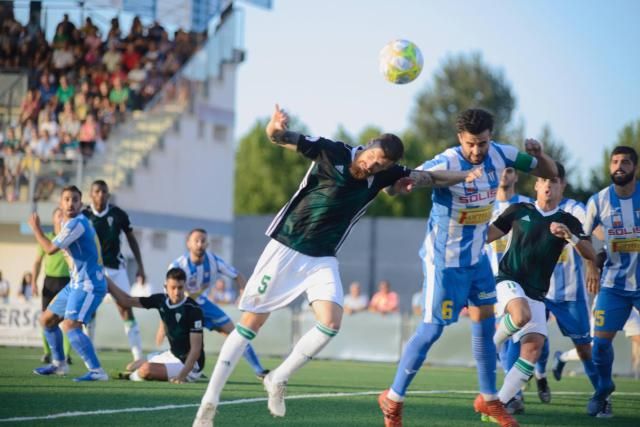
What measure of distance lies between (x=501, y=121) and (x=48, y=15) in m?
62.1

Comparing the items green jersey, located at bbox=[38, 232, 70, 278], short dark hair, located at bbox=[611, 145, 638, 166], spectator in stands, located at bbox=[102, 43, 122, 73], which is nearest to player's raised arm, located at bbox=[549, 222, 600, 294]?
short dark hair, located at bbox=[611, 145, 638, 166]

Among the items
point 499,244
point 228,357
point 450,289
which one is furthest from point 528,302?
point 228,357

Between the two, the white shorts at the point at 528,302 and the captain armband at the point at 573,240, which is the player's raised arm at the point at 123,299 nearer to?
the white shorts at the point at 528,302

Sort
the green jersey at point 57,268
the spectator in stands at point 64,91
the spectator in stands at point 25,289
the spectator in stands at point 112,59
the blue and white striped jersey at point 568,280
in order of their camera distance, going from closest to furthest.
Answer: the blue and white striped jersey at point 568,280 → the green jersey at point 57,268 → the spectator in stands at point 25,289 → the spectator in stands at point 64,91 → the spectator in stands at point 112,59

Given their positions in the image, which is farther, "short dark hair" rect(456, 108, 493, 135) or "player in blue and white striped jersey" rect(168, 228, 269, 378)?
"player in blue and white striped jersey" rect(168, 228, 269, 378)

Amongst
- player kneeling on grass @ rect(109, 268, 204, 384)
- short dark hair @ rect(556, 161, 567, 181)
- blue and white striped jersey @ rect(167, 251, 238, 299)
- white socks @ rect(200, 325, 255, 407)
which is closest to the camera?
white socks @ rect(200, 325, 255, 407)

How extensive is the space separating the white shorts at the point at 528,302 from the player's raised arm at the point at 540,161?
148 cm

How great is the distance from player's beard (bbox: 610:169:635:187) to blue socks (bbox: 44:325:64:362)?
22.1ft

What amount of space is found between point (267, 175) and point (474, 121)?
74.4 meters

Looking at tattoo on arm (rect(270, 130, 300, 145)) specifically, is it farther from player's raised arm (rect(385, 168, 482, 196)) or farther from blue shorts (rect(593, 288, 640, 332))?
blue shorts (rect(593, 288, 640, 332))

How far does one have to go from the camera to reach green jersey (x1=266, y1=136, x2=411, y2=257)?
8188 mm

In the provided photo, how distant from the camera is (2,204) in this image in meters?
27.3

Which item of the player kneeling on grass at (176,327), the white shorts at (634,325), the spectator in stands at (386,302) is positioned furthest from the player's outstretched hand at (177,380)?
the spectator in stands at (386,302)

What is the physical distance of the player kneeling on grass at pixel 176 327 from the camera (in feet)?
41.4
